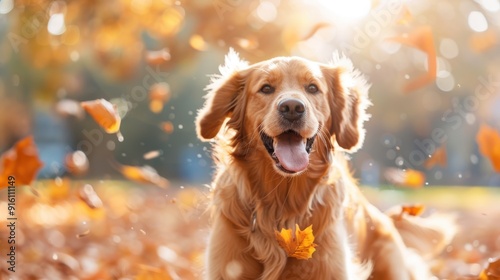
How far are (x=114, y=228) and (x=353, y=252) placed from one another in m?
2.75

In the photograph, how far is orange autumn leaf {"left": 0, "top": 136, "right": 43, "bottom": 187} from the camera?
3929mm

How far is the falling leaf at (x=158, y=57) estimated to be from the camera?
462cm

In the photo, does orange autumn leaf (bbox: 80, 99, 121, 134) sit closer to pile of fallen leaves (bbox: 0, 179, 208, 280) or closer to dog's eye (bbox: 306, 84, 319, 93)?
pile of fallen leaves (bbox: 0, 179, 208, 280)

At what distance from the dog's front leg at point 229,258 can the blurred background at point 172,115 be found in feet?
1.99

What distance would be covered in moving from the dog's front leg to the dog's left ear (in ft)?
2.22

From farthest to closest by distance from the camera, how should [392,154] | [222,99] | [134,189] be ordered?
[134,189], [392,154], [222,99]

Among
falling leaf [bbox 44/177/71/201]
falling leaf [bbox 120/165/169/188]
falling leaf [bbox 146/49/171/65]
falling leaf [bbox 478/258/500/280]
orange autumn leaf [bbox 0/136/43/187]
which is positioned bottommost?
falling leaf [bbox 44/177/71/201]

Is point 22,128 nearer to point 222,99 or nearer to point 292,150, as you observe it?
point 222,99

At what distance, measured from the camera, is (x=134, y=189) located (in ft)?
Answer: 20.2

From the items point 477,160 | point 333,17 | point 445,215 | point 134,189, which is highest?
point 333,17

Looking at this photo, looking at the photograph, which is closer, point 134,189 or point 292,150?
point 292,150

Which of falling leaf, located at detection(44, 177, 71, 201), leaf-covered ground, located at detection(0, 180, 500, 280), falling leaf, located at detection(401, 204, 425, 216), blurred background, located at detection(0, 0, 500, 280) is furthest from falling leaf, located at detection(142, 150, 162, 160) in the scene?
falling leaf, located at detection(401, 204, 425, 216)

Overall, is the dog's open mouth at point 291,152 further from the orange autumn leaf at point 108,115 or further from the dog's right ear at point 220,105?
the orange autumn leaf at point 108,115

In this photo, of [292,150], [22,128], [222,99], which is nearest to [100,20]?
[22,128]
